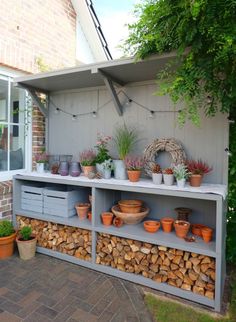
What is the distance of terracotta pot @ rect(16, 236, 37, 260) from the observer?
284 cm

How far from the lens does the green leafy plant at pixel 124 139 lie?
2836mm

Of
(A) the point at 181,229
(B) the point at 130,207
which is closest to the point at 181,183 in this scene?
(A) the point at 181,229

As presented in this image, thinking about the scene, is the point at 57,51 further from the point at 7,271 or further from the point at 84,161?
the point at 7,271

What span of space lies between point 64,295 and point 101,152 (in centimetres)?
159

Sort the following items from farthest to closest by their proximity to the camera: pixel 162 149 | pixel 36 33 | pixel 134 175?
pixel 36 33
pixel 162 149
pixel 134 175

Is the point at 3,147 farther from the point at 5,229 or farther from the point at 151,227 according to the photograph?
the point at 151,227

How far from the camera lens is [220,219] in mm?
2018

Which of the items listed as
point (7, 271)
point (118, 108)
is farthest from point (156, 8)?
point (7, 271)

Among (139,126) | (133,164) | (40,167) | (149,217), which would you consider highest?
(139,126)

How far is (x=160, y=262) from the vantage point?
2355 mm

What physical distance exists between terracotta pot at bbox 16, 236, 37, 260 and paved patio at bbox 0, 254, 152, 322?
11 cm

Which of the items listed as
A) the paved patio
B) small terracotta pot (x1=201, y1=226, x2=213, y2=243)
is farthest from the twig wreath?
the paved patio

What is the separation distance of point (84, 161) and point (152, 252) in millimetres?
1349

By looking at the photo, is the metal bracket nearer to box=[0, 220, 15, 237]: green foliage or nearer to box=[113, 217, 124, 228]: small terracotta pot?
box=[0, 220, 15, 237]: green foliage
